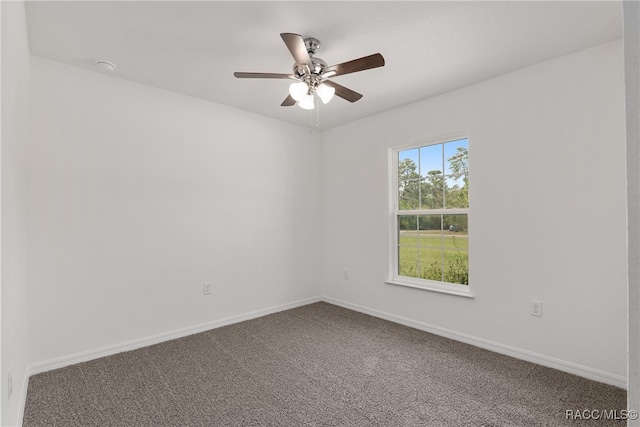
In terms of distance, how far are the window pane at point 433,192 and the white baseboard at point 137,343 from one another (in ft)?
7.09

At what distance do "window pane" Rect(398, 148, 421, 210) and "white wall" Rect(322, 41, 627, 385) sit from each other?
0.24 metres

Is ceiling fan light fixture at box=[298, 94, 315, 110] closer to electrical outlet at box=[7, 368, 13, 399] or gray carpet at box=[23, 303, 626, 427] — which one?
gray carpet at box=[23, 303, 626, 427]

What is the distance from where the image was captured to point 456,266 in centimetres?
322

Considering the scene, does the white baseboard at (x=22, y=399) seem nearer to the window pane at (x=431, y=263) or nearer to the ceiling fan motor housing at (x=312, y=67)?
the ceiling fan motor housing at (x=312, y=67)

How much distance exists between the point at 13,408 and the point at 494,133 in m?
3.78

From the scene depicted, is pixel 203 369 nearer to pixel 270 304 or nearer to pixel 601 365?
pixel 270 304

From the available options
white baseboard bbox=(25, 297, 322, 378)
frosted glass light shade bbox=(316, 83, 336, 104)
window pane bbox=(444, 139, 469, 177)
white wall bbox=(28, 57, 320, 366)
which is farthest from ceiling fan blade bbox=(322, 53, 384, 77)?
white baseboard bbox=(25, 297, 322, 378)

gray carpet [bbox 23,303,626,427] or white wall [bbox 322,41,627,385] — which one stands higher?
white wall [bbox 322,41,627,385]

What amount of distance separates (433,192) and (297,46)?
2.19 m

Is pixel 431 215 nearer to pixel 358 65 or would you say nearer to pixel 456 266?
pixel 456 266

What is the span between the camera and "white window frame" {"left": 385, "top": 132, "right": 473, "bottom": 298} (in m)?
3.18

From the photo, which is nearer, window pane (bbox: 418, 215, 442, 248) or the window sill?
the window sill

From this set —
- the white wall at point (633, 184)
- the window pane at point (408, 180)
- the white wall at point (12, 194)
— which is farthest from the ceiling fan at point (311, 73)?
the white wall at point (633, 184)

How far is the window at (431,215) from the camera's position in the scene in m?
3.19
